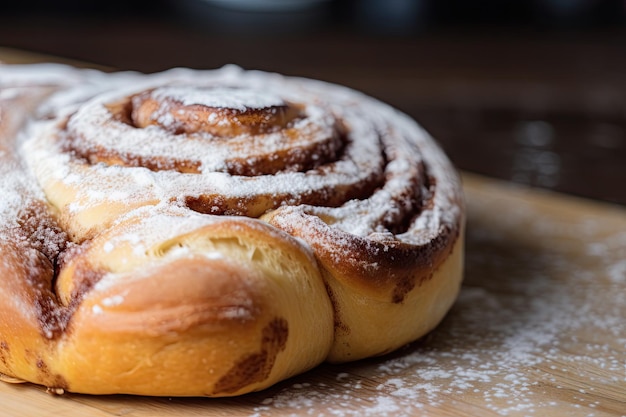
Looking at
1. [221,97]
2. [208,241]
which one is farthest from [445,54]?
[208,241]

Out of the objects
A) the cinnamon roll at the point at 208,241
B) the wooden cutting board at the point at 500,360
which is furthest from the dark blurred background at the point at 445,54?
the cinnamon roll at the point at 208,241

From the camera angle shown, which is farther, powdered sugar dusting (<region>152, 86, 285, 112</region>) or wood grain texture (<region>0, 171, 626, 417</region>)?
powdered sugar dusting (<region>152, 86, 285, 112</region>)

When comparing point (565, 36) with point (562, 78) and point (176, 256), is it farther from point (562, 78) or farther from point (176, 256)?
point (176, 256)

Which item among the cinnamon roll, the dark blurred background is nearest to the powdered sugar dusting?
the cinnamon roll

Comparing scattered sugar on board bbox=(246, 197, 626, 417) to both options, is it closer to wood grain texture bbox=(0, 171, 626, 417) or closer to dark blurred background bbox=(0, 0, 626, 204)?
wood grain texture bbox=(0, 171, 626, 417)

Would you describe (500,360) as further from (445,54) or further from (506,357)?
(445,54)

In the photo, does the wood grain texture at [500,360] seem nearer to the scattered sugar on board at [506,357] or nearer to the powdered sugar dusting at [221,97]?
A: the scattered sugar on board at [506,357]

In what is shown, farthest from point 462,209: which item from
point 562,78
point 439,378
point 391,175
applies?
point 562,78
